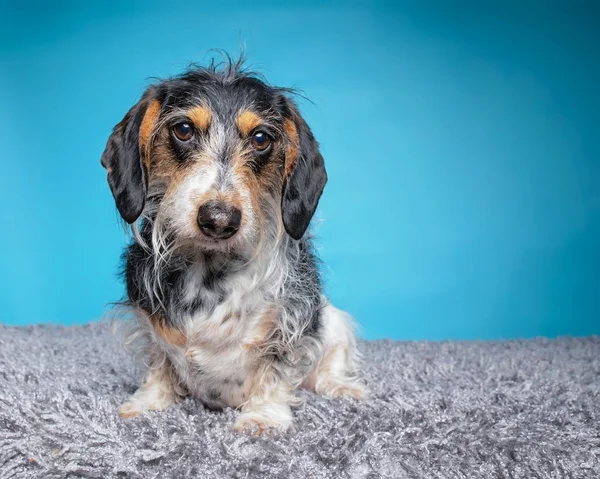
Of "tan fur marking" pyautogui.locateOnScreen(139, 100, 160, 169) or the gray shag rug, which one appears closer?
the gray shag rug

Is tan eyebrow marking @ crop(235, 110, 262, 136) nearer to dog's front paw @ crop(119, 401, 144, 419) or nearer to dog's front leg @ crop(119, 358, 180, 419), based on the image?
dog's front leg @ crop(119, 358, 180, 419)

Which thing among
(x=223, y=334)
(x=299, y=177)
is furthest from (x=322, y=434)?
(x=299, y=177)

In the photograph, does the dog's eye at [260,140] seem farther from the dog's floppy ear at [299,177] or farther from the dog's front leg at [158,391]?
the dog's front leg at [158,391]

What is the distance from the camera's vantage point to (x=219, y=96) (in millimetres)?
2240

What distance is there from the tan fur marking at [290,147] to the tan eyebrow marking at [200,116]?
0.30 metres

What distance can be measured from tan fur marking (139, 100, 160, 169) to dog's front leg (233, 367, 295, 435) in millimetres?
860

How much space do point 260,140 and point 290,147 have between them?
13 cm

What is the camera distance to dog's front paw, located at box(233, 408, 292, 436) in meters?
2.21

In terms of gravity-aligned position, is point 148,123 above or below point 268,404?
above

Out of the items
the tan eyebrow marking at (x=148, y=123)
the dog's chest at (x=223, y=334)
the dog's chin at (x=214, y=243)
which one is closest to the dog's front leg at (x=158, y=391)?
Result: the dog's chest at (x=223, y=334)

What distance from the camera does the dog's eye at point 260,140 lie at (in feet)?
7.45

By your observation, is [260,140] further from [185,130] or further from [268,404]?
[268,404]

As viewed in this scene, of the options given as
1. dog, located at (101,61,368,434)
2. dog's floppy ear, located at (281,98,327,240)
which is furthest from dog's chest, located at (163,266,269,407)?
dog's floppy ear, located at (281,98,327,240)

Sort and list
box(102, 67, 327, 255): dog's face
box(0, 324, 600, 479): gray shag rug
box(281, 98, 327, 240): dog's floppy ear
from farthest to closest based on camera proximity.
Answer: box(281, 98, 327, 240): dog's floppy ear < box(102, 67, 327, 255): dog's face < box(0, 324, 600, 479): gray shag rug
